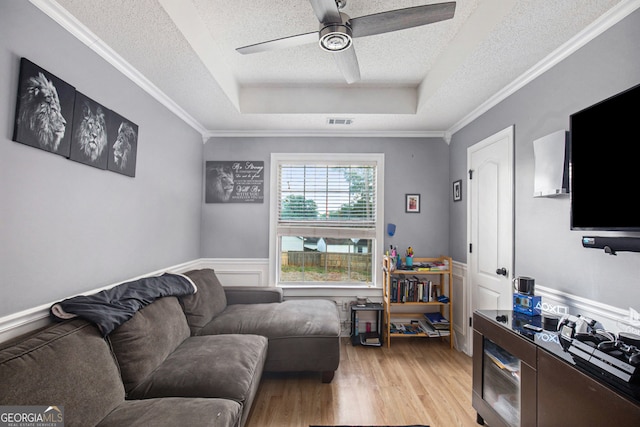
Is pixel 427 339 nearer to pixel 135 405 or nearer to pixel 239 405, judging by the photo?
pixel 239 405

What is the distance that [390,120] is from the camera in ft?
10.8

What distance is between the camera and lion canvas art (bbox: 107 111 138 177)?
81.1 inches

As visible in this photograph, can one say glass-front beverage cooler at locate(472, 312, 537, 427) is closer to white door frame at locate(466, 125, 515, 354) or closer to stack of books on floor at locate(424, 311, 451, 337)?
white door frame at locate(466, 125, 515, 354)

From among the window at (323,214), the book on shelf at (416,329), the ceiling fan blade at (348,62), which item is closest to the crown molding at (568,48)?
the ceiling fan blade at (348,62)

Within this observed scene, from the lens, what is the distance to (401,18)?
5.04ft

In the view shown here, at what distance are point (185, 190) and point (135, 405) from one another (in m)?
2.27

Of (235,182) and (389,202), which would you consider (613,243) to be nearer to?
(389,202)

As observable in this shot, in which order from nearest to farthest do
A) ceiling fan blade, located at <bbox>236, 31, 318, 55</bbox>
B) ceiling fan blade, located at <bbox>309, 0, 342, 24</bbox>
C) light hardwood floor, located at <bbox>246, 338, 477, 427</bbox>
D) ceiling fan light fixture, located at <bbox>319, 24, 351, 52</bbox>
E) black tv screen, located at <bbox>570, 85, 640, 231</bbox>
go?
black tv screen, located at <bbox>570, 85, 640, 231</bbox>, ceiling fan blade, located at <bbox>309, 0, 342, 24</bbox>, ceiling fan light fixture, located at <bbox>319, 24, 351, 52</bbox>, ceiling fan blade, located at <bbox>236, 31, 318, 55</bbox>, light hardwood floor, located at <bbox>246, 338, 477, 427</bbox>

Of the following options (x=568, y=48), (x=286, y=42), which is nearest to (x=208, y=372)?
(x=286, y=42)

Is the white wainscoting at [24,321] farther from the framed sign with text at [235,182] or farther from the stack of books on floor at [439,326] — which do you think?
the stack of books on floor at [439,326]

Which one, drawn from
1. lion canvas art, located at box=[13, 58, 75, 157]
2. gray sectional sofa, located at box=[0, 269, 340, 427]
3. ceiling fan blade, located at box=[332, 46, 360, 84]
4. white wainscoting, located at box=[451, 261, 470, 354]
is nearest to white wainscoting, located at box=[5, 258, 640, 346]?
white wainscoting, located at box=[451, 261, 470, 354]

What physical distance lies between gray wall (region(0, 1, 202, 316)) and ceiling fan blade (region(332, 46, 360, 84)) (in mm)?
1590

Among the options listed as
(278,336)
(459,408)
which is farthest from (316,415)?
(459,408)

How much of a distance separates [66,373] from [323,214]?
283cm
